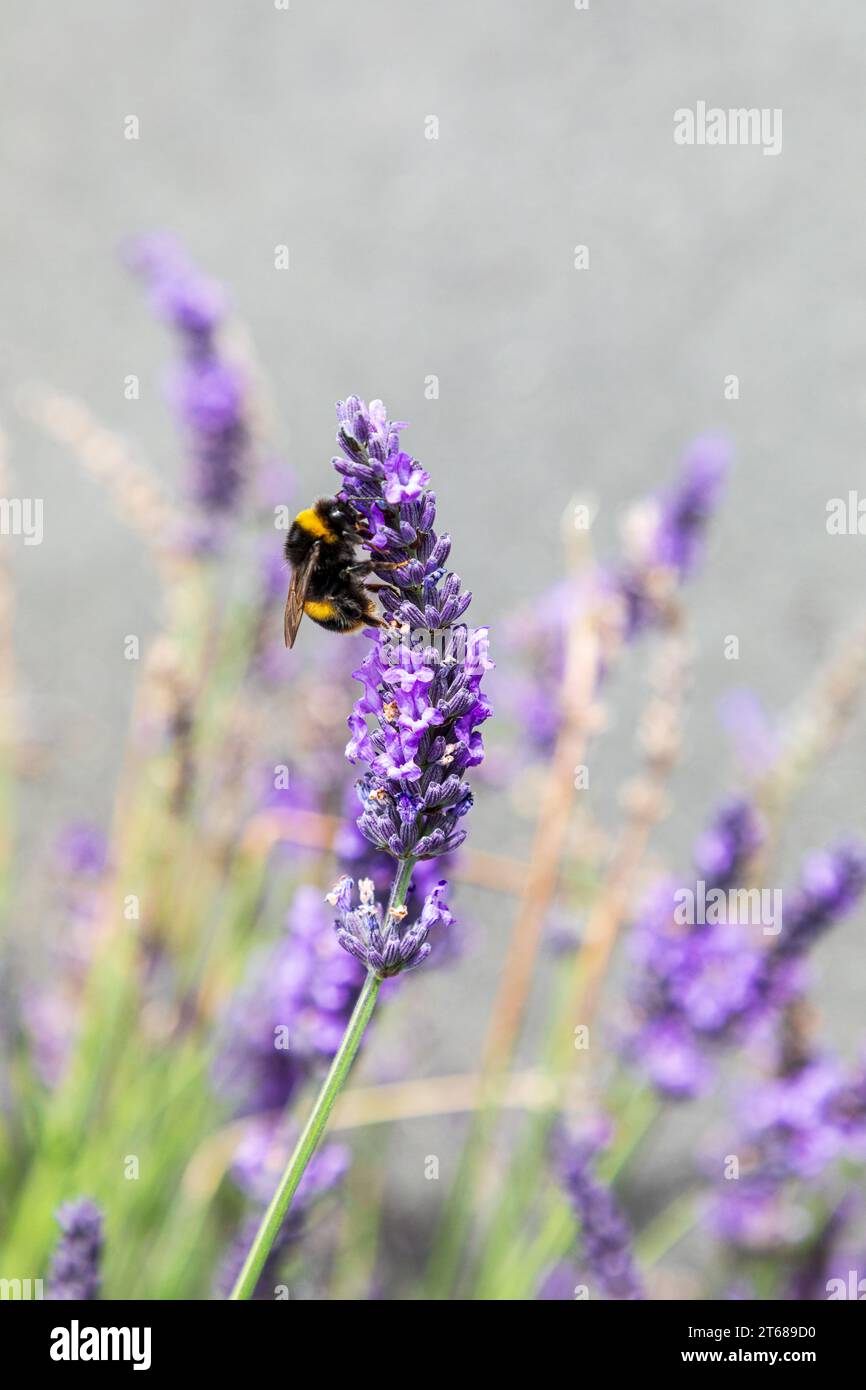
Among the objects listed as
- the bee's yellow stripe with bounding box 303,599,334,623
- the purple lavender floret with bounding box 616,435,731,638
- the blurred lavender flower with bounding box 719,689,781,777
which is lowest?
the blurred lavender flower with bounding box 719,689,781,777

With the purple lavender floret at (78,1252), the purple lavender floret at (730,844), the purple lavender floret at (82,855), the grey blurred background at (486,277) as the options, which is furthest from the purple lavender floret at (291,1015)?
the grey blurred background at (486,277)

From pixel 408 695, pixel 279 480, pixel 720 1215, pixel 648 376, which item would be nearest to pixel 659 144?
pixel 648 376

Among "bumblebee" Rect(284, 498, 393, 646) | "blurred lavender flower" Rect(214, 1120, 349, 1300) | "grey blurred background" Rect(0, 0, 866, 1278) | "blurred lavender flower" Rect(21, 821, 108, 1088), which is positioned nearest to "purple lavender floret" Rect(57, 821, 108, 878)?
"blurred lavender flower" Rect(21, 821, 108, 1088)

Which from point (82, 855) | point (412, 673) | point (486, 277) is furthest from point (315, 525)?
point (486, 277)

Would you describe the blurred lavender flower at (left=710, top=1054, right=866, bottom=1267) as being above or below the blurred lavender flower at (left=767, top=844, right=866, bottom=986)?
below

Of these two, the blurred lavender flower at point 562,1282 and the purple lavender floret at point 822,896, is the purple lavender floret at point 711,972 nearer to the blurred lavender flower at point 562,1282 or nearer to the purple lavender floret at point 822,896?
the purple lavender floret at point 822,896

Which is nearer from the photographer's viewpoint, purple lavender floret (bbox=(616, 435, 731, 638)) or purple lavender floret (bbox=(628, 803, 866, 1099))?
purple lavender floret (bbox=(628, 803, 866, 1099))

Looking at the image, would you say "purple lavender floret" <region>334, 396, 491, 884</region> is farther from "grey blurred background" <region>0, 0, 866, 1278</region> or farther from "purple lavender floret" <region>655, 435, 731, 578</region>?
"grey blurred background" <region>0, 0, 866, 1278</region>
